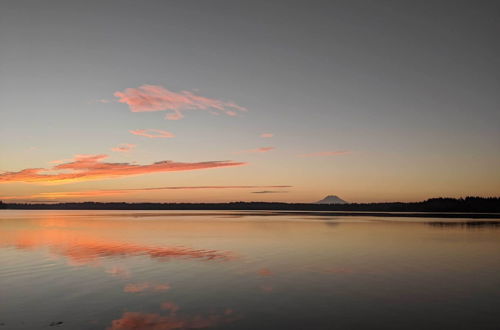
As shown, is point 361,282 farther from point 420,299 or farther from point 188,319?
point 188,319

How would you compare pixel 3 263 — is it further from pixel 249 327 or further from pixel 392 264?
pixel 392 264

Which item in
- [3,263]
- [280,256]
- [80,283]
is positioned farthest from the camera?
→ [280,256]

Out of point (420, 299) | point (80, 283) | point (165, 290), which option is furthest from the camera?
point (80, 283)

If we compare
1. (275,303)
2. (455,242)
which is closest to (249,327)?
(275,303)

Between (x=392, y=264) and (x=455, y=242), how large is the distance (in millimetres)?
16378

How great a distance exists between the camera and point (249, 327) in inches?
461

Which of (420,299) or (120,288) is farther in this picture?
(120,288)

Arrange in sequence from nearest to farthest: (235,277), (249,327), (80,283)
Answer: (249,327) < (80,283) < (235,277)

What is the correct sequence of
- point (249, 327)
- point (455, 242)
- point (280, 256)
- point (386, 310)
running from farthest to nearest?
point (455, 242)
point (280, 256)
point (386, 310)
point (249, 327)

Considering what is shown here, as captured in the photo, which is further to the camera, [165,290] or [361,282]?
[361,282]

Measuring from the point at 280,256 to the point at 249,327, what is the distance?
15221mm

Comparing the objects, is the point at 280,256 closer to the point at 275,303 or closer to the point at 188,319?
the point at 275,303

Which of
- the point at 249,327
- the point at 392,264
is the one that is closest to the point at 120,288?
the point at 249,327

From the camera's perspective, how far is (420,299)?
1533 cm
